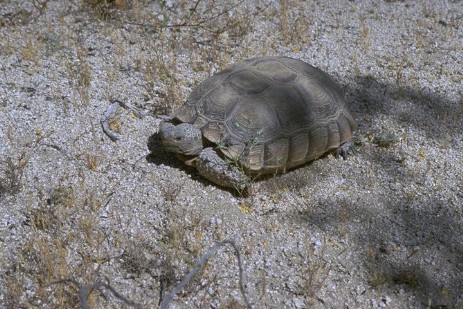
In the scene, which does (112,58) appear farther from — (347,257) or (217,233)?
(347,257)

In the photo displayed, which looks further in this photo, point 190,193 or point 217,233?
point 190,193

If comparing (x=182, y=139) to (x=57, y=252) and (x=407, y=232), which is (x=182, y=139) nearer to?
(x=57, y=252)

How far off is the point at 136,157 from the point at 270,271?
177 centimetres

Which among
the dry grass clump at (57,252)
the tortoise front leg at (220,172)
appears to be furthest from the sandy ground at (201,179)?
the tortoise front leg at (220,172)

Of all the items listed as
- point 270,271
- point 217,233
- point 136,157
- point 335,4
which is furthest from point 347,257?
point 335,4

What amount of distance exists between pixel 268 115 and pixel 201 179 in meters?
0.84

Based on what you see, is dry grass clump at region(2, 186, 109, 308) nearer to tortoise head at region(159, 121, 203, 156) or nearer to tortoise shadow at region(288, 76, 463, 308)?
tortoise head at region(159, 121, 203, 156)

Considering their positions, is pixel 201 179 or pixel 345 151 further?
pixel 345 151

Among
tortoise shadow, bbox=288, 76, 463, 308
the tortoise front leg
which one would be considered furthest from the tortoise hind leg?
the tortoise front leg

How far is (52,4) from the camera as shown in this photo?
24.1 ft

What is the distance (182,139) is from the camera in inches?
186

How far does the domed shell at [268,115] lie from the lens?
4.71 metres

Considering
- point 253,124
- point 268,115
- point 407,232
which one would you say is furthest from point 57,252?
point 407,232

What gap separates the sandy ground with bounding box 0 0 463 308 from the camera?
4023mm
